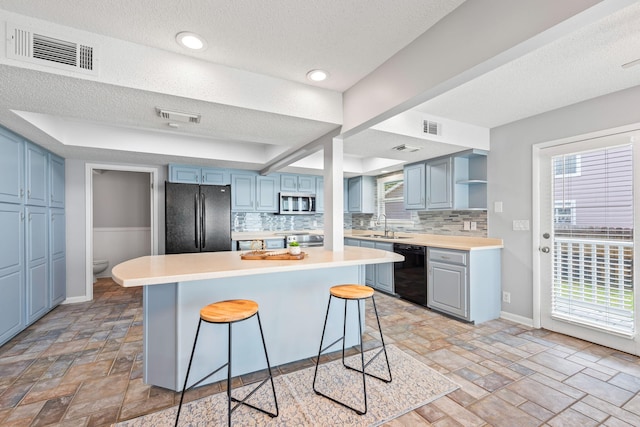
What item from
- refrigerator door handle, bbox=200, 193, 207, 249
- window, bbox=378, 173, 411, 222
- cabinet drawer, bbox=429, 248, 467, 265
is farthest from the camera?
window, bbox=378, 173, 411, 222

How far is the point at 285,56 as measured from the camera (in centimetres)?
199

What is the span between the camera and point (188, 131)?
2.77 m

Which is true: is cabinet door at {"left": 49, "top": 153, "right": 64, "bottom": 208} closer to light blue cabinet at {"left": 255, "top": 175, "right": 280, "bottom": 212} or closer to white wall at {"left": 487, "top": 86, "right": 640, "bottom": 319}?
light blue cabinet at {"left": 255, "top": 175, "right": 280, "bottom": 212}

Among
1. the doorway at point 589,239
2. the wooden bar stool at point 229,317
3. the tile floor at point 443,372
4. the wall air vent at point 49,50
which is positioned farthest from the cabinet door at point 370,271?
the wall air vent at point 49,50

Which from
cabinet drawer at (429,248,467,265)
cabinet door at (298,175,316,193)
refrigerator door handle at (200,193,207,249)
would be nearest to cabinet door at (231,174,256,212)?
refrigerator door handle at (200,193,207,249)

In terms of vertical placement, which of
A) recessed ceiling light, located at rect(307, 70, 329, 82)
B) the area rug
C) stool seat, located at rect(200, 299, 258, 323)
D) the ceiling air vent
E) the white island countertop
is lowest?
the area rug

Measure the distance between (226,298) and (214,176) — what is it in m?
3.14

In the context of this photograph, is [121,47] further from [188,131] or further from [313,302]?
[313,302]

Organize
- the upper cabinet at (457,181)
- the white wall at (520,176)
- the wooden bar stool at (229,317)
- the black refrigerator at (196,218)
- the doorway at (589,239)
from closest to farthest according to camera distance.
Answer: the wooden bar stool at (229,317), the doorway at (589,239), the white wall at (520,176), the upper cabinet at (457,181), the black refrigerator at (196,218)

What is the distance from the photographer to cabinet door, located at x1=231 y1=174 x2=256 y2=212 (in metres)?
4.98

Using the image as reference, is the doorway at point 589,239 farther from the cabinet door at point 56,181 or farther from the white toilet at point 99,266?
the white toilet at point 99,266

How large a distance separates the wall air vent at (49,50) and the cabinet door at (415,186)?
153 inches

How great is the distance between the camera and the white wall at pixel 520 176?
2.86 meters

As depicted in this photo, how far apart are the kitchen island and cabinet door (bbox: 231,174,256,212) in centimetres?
253
